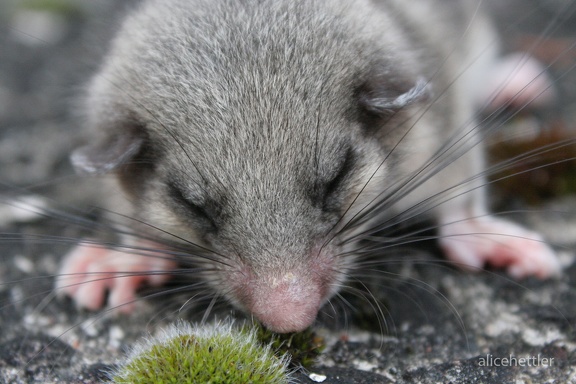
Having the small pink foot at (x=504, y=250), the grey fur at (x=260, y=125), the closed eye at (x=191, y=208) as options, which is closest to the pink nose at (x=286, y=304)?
the grey fur at (x=260, y=125)

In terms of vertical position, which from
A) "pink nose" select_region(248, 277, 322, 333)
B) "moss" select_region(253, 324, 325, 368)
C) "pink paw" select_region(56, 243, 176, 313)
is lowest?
"pink paw" select_region(56, 243, 176, 313)

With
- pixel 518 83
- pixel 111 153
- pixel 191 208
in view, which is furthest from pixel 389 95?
pixel 518 83

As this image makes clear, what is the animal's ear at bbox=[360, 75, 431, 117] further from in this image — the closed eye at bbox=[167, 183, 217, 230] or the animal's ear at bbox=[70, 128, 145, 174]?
the animal's ear at bbox=[70, 128, 145, 174]

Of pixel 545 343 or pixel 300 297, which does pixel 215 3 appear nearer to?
pixel 300 297

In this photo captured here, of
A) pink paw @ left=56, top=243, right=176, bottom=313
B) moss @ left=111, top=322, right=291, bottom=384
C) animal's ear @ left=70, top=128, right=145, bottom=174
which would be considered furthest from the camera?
pink paw @ left=56, top=243, right=176, bottom=313

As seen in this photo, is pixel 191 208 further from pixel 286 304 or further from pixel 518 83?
pixel 518 83

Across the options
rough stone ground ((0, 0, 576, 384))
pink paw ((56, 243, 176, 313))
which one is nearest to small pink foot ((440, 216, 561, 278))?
rough stone ground ((0, 0, 576, 384))

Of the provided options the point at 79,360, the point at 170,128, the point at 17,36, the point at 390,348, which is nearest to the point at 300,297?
the point at 390,348
